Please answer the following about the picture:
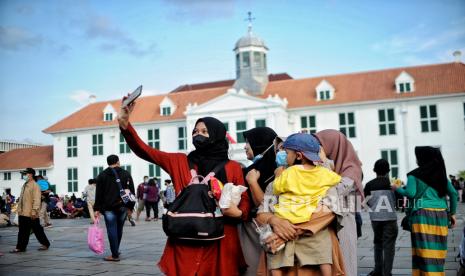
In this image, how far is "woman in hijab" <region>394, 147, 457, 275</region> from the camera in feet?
18.2

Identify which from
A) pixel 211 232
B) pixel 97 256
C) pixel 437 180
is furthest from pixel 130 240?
pixel 211 232

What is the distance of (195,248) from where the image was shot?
11.4ft

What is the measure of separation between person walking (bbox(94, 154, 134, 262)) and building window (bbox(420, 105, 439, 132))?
32.7m

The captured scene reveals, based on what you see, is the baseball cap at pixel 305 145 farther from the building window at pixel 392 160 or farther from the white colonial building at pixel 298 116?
the white colonial building at pixel 298 116

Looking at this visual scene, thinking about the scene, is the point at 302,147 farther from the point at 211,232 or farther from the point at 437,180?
the point at 437,180

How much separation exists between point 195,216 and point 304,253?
815 millimetres

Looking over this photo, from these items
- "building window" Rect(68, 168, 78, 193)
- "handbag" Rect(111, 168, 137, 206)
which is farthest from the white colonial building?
"handbag" Rect(111, 168, 137, 206)

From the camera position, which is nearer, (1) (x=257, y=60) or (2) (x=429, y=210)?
(2) (x=429, y=210)

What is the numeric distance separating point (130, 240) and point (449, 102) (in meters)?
31.5

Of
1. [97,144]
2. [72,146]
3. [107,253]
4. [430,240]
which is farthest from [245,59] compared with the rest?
[430,240]

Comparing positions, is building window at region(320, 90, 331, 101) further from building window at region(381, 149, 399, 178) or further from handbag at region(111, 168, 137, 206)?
handbag at region(111, 168, 137, 206)

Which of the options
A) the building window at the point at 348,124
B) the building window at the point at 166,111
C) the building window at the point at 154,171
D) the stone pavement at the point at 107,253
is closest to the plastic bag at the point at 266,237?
the stone pavement at the point at 107,253

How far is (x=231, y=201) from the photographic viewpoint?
3.43 metres

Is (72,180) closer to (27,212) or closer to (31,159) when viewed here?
(31,159)
